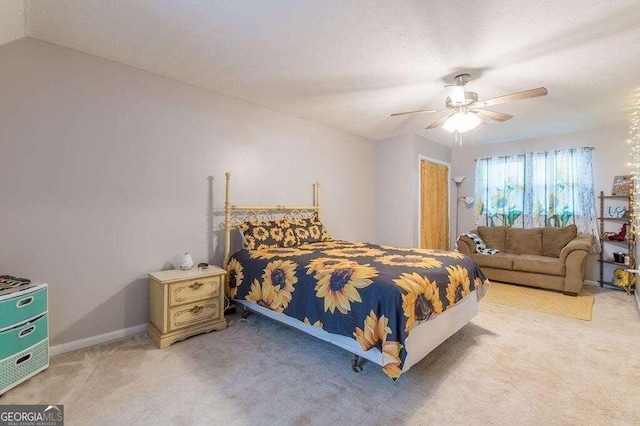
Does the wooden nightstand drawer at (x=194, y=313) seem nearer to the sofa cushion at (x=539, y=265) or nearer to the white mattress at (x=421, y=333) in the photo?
the white mattress at (x=421, y=333)

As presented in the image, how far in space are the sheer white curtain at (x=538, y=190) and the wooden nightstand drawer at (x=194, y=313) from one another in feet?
17.0

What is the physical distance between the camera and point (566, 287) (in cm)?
416

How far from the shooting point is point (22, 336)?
202 cm

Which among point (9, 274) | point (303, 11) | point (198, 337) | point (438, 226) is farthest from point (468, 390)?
point (438, 226)

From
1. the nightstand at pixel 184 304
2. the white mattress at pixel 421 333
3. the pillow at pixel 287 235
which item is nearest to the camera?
the white mattress at pixel 421 333

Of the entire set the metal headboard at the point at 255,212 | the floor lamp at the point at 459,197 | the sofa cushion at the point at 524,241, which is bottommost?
the sofa cushion at the point at 524,241

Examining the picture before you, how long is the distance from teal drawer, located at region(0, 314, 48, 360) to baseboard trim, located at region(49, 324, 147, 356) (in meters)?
0.33

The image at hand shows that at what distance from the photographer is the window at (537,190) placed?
4.86 meters

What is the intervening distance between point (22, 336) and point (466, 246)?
5.56 m

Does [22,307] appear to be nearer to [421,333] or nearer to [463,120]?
[421,333]

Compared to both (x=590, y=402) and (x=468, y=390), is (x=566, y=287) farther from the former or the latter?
(x=468, y=390)

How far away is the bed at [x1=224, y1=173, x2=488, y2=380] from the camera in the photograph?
1.97 meters

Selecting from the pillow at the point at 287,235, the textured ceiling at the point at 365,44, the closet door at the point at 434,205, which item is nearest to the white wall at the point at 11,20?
the textured ceiling at the point at 365,44

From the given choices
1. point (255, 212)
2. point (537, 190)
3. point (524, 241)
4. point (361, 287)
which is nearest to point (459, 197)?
point (537, 190)
